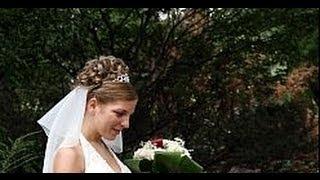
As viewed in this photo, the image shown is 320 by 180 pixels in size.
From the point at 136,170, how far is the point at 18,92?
4.36m

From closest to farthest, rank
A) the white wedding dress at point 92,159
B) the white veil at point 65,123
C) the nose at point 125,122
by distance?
1. the nose at point 125,122
2. the white wedding dress at point 92,159
3. the white veil at point 65,123

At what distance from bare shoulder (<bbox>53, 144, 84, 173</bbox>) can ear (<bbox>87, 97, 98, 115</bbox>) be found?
0.13 metres

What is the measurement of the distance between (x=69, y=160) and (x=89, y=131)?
0.20 meters

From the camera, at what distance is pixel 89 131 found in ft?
7.91

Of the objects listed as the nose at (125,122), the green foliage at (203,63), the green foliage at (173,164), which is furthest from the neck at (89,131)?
the green foliage at (203,63)

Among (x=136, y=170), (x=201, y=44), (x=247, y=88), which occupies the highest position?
(x=201, y=44)

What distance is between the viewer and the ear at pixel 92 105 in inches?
92.3

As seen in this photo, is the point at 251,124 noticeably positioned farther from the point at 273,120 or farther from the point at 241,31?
the point at 241,31

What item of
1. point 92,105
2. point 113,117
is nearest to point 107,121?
point 113,117

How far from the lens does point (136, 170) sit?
323 cm

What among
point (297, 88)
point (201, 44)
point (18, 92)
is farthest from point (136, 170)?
point (297, 88)

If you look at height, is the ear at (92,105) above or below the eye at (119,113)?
above

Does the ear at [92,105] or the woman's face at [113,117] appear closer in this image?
the woman's face at [113,117]

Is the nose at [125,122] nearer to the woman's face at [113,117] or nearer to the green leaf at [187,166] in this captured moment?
the woman's face at [113,117]
